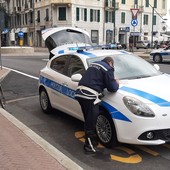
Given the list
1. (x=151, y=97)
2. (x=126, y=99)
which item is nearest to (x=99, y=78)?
(x=126, y=99)

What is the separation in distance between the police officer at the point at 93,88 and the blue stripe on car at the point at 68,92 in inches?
8.0

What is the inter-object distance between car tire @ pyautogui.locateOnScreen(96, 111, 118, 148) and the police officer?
24cm

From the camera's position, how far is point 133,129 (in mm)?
5289

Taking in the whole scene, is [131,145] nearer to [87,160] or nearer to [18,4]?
[87,160]

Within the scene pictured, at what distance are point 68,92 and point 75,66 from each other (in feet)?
1.71

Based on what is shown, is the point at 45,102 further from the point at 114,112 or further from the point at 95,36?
the point at 95,36

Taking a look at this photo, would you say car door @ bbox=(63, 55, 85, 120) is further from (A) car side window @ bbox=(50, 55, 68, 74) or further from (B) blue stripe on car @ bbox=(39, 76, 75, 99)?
(A) car side window @ bbox=(50, 55, 68, 74)

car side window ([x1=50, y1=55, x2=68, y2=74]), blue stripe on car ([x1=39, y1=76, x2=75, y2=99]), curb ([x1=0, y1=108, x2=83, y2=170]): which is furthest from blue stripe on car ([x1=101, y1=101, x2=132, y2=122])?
car side window ([x1=50, y1=55, x2=68, y2=74])

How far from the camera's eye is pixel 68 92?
6.90 metres

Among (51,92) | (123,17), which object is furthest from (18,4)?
(51,92)

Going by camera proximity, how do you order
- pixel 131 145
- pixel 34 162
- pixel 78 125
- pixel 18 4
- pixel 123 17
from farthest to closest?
pixel 18 4 < pixel 123 17 < pixel 78 125 < pixel 131 145 < pixel 34 162

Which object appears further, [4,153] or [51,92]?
[51,92]

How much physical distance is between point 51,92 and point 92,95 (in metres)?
2.48

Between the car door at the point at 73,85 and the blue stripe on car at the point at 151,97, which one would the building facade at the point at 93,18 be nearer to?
the car door at the point at 73,85
